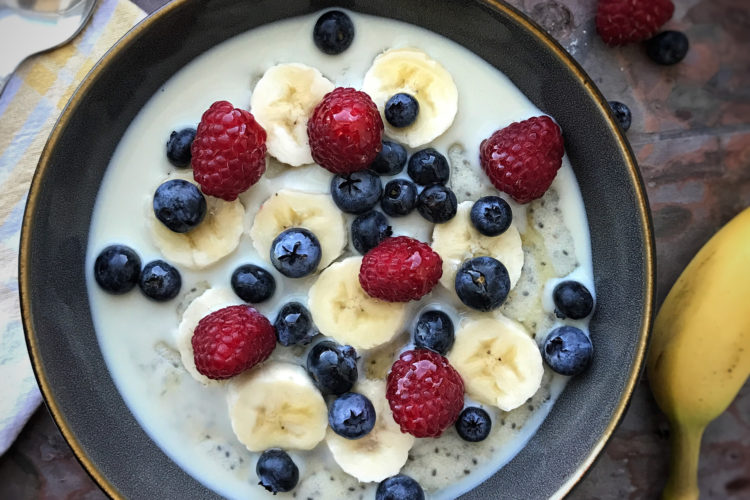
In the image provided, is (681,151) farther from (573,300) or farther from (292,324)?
(292,324)

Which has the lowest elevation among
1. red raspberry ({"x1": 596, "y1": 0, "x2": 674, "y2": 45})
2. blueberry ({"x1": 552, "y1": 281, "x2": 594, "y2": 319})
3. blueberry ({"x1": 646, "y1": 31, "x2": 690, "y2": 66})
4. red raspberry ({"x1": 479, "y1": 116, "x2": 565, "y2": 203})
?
blueberry ({"x1": 552, "y1": 281, "x2": 594, "y2": 319})

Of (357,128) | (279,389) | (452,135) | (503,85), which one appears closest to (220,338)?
(279,389)

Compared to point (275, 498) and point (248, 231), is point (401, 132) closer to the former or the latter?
point (248, 231)

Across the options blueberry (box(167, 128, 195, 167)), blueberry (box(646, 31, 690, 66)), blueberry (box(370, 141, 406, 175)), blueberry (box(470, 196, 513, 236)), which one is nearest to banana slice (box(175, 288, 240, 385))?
blueberry (box(167, 128, 195, 167))

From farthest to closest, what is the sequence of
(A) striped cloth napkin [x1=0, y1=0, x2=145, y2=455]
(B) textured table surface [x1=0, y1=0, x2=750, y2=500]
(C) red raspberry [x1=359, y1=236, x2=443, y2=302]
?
(B) textured table surface [x1=0, y1=0, x2=750, y2=500], (A) striped cloth napkin [x1=0, y1=0, x2=145, y2=455], (C) red raspberry [x1=359, y1=236, x2=443, y2=302]

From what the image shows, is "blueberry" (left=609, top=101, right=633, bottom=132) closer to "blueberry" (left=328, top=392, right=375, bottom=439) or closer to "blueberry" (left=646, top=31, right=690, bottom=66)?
"blueberry" (left=646, top=31, right=690, bottom=66)

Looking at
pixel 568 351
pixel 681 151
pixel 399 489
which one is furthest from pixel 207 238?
pixel 681 151
